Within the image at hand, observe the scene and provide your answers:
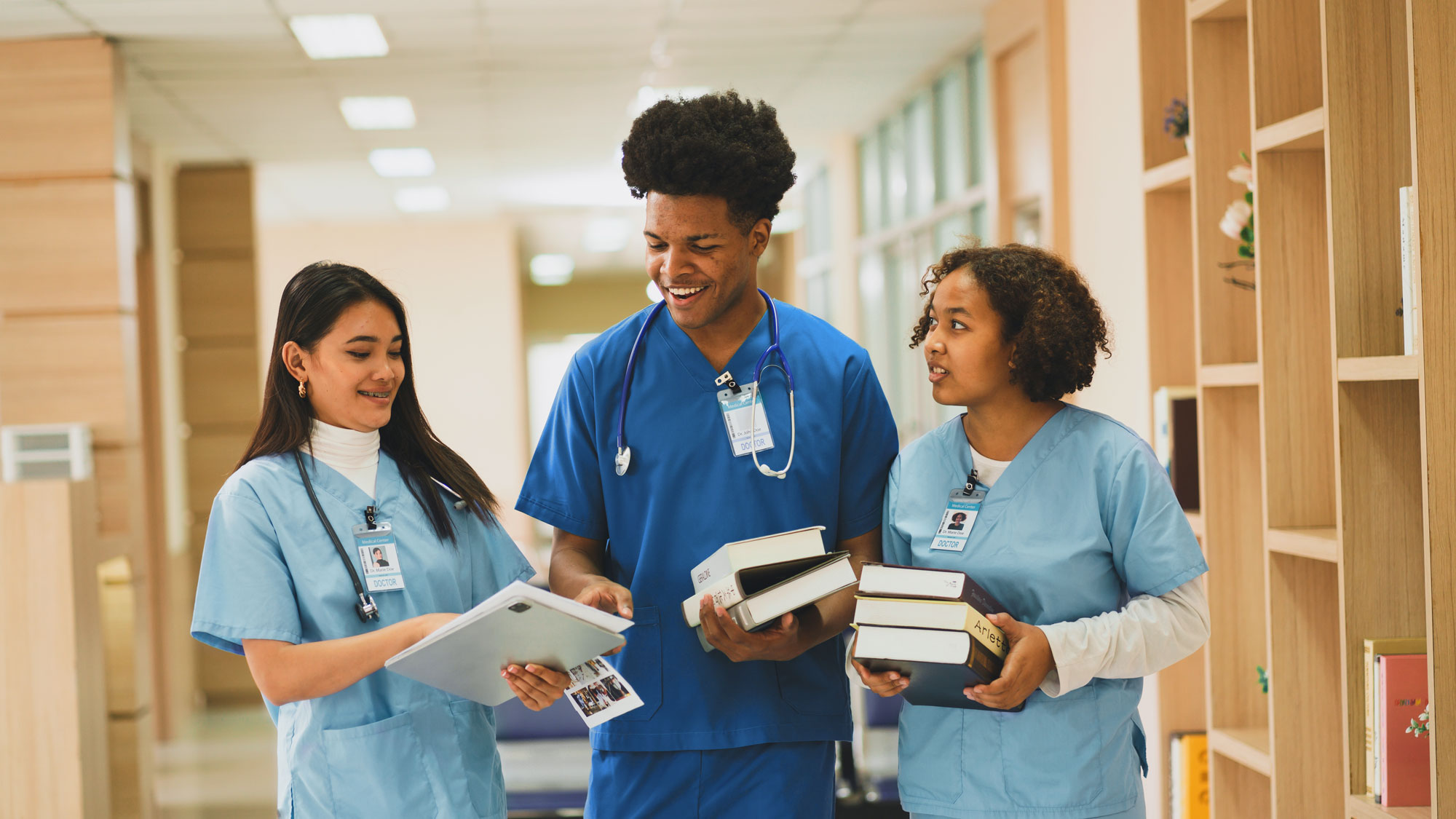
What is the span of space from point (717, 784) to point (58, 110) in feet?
16.4

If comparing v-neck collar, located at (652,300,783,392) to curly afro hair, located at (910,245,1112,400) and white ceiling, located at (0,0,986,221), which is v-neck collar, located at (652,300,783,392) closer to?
curly afro hair, located at (910,245,1112,400)

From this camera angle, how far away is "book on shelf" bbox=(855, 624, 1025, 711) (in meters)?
1.44

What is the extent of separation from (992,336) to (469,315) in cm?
1057

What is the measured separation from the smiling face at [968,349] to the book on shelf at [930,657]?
365mm

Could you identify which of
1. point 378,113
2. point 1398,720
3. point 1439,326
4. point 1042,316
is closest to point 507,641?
point 1042,316

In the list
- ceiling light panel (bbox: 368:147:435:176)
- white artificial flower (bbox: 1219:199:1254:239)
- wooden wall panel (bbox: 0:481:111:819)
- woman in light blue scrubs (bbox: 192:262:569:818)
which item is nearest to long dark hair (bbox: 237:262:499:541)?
woman in light blue scrubs (bbox: 192:262:569:818)

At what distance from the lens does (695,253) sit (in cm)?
170

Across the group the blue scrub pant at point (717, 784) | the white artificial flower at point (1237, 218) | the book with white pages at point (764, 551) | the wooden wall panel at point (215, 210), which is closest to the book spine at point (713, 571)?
the book with white pages at point (764, 551)

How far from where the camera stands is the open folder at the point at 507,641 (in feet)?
4.54

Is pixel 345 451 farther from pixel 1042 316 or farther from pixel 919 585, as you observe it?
pixel 1042 316

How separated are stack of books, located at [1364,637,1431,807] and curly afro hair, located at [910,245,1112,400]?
29.4 inches

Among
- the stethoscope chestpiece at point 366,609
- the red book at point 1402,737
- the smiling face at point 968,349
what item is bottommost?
the red book at point 1402,737

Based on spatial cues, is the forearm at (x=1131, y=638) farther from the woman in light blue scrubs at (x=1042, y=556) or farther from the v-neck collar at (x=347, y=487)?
the v-neck collar at (x=347, y=487)

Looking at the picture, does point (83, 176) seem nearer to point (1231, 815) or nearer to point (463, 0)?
point (463, 0)
